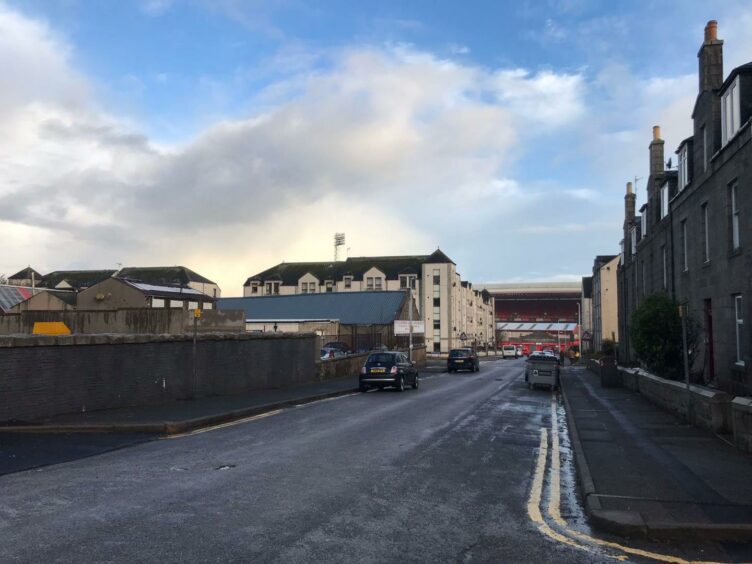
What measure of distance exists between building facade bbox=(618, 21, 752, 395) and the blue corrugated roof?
36178mm

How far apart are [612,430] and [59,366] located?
40.5 ft

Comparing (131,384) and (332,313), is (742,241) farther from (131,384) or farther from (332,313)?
(332,313)

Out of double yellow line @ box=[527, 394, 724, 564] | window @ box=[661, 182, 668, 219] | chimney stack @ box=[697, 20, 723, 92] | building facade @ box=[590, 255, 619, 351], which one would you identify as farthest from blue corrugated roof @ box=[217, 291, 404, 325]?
double yellow line @ box=[527, 394, 724, 564]

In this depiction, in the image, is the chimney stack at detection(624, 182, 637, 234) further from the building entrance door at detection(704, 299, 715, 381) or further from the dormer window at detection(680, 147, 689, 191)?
the building entrance door at detection(704, 299, 715, 381)

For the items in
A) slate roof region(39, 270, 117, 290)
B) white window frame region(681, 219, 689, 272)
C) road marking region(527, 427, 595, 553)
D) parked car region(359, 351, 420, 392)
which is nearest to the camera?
road marking region(527, 427, 595, 553)

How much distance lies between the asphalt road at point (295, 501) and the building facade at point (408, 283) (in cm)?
7247

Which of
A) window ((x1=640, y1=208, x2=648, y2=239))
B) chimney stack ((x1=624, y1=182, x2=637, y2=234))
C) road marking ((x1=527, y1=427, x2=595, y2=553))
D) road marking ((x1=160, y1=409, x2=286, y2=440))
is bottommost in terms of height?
road marking ((x1=160, y1=409, x2=286, y2=440))

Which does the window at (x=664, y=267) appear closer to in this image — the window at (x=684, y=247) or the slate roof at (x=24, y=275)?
the window at (x=684, y=247)

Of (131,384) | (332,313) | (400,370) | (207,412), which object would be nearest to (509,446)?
(207,412)

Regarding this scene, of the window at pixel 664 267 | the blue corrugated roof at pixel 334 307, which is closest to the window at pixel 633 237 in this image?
the window at pixel 664 267

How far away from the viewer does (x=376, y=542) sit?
5.90 meters

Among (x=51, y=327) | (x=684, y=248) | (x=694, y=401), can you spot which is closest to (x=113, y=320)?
(x=51, y=327)

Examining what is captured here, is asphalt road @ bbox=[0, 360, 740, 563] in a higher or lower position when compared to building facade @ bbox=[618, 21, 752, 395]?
lower

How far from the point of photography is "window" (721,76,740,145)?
658 inches
